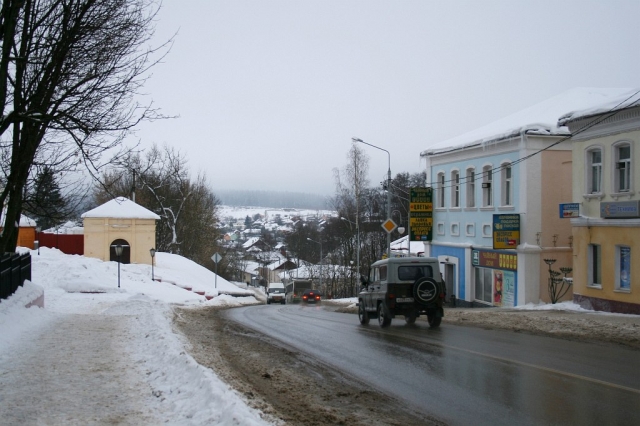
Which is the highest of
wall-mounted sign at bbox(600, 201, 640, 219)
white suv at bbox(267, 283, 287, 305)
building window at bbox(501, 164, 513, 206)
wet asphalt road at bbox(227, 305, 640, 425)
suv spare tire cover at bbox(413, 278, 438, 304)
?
building window at bbox(501, 164, 513, 206)

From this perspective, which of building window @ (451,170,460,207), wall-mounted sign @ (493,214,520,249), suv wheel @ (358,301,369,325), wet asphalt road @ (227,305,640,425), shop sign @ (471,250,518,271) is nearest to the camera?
wet asphalt road @ (227,305,640,425)

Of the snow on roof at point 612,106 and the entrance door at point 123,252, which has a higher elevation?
the snow on roof at point 612,106

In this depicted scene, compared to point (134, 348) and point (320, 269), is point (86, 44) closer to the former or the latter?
point (134, 348)

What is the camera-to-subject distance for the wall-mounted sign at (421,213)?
39.9 metres

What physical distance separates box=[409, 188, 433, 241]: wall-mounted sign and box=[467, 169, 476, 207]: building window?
3814 mm

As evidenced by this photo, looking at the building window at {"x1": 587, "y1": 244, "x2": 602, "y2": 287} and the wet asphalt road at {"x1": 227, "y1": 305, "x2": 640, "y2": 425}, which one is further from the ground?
the building window at {"x1": 587, "y1": 244, "x2": 602, "y2": 287}

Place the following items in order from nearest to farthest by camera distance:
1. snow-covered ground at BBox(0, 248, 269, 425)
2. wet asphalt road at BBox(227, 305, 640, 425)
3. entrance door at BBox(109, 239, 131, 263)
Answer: snow-covered ground at BBox(0, 248, 269, 425), wet asphalt road at BBox(227, 305, 640, 425), entrance door at BBox(109, 239, 131, 263)

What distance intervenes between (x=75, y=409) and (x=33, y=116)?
7102mm

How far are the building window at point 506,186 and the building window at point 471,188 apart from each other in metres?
3.03

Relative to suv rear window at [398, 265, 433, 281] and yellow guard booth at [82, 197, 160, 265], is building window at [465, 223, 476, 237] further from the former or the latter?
yellow guard booth at [82, 197, 160, 265]

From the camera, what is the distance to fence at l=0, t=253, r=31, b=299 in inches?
605

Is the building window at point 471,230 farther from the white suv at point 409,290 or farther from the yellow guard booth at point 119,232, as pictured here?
the yellow guard booth at point 119,232

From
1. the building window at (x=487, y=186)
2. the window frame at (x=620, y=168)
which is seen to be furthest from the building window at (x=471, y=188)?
the window frame at (x=620, y=168)

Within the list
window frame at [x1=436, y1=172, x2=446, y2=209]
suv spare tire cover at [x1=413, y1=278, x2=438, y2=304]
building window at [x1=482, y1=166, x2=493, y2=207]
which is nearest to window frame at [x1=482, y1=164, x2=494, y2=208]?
building window at [x1=482, y1=166, x2=493, y2=207]
